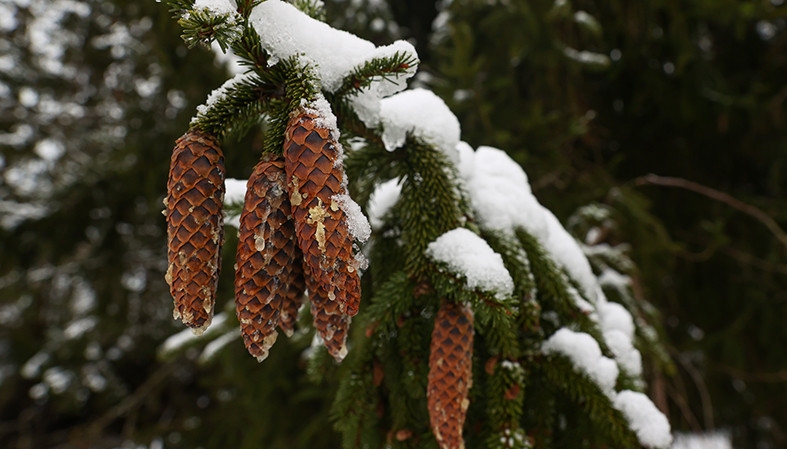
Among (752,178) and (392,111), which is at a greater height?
(392,111)

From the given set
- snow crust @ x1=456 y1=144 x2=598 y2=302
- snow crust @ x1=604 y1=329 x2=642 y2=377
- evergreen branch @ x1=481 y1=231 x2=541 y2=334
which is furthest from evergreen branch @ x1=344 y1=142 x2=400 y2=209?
snow crust @ x1=604 y1=329 x2=642 y2=377

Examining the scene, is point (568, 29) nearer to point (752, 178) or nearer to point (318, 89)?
point (752, 178)

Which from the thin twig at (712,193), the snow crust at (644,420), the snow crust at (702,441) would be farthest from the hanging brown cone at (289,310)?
the thin twig at (712,193)

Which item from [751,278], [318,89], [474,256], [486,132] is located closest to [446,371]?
[474,256]

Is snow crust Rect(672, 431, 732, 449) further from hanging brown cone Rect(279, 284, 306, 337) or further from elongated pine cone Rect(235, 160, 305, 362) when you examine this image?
elongated pine cone Rect(235, 160, 305, 362)

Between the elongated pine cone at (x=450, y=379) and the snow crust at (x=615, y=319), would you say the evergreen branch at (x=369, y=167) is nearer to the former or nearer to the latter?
the elongated pine cone at (x=450, y=379)

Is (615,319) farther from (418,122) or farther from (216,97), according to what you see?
(216,97)
